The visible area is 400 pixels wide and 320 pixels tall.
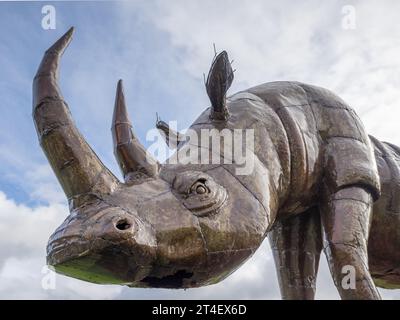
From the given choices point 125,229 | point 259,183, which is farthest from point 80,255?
point 259,183

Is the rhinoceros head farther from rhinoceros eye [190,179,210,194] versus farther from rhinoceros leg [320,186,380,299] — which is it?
rhinoceros leg [320,186,380,299]

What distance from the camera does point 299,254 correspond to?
4.08 m

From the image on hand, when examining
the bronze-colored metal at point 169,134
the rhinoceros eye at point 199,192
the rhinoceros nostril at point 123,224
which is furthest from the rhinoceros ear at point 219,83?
the rhinoceros nostril at point 123,224

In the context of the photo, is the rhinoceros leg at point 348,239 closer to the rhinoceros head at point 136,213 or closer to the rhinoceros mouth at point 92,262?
the rhinoceros head at point 136,213

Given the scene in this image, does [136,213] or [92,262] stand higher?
[136,213]

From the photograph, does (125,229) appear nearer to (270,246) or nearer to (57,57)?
(57,57)

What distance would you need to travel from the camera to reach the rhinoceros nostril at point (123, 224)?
2303 millimetres

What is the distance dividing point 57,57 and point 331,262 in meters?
2.03

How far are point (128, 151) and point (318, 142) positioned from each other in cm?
157

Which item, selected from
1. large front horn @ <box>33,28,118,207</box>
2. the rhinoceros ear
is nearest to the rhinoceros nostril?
large front horn @ <box>33,28,118,207</box>

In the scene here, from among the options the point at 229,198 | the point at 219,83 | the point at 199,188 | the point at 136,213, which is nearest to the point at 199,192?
the point at 199,188

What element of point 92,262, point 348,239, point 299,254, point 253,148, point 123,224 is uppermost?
point 253,148

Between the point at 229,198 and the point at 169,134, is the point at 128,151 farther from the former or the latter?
the point at 169,134

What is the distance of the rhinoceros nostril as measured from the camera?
7.55 ft
